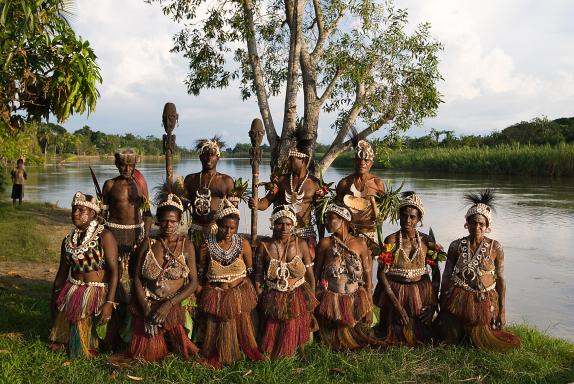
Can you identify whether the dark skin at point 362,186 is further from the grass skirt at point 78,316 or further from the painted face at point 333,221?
the grass skirt at point 78,316

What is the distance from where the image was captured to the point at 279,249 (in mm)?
4113

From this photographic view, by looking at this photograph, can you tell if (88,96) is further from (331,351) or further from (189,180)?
(331,351)

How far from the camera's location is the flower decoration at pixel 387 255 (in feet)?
14.1

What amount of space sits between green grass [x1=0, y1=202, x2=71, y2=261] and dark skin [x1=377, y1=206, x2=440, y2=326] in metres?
5.77

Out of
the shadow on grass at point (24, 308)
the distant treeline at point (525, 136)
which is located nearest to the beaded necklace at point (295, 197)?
the shadow on grass at point (24, 308)

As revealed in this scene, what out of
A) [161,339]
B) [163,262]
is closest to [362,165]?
[163,262]

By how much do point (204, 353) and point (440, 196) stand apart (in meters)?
19.2

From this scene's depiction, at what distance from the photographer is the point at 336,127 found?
970 centimetres

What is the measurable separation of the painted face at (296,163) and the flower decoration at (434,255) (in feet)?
4.51

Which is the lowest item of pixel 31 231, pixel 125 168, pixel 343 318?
pixel 31 231

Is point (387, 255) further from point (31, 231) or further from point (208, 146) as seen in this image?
point (31, 231)

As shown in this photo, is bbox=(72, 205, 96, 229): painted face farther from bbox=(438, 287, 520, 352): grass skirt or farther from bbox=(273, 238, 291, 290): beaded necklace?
bbox=(438, 287, 520, 352): grass skirt

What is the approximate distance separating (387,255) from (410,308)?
47cm

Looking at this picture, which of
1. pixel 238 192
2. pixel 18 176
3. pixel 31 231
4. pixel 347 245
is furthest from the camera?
pixel 18 176
